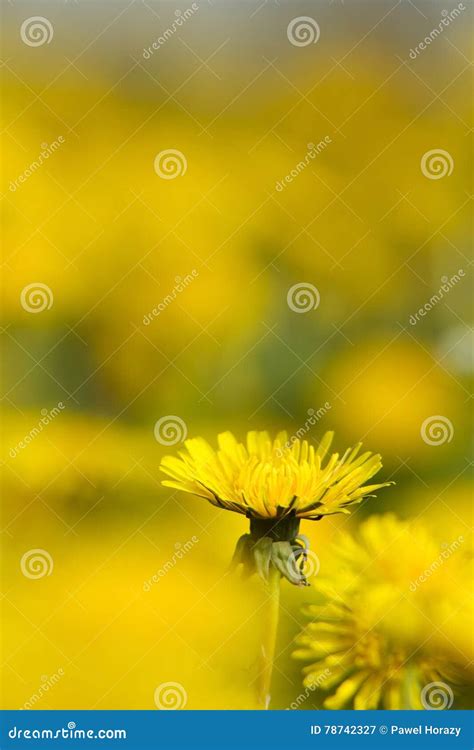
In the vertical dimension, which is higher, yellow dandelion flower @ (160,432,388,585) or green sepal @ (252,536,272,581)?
yellow dandelion flower @ (160,432,388,585)

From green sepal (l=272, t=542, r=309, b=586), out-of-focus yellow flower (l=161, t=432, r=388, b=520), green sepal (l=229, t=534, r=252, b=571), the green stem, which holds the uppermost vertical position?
out-of-focus yellow flower (l=161, t=432, r=388, b=520)

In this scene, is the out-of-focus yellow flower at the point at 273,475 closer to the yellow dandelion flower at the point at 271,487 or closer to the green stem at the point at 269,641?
the yellow dandelion flower at the point at 271,487

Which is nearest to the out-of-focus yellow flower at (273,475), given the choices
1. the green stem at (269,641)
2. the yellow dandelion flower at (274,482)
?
the yellow dandelion flower at (274,482)

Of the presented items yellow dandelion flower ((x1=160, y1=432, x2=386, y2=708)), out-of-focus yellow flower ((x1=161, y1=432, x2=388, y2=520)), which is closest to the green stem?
yellow dandelion flower ((x1=160, y1=432, x2=386, y2=708))

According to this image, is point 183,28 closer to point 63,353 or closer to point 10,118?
point 10,118

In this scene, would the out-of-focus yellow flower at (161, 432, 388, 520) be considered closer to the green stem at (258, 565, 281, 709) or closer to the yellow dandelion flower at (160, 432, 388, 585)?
the yellow dandelion flower at (160, 432, 388, 585)

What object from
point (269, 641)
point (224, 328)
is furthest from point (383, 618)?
point (224, 328)

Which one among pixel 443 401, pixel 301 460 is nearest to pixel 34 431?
pixel 301 460
